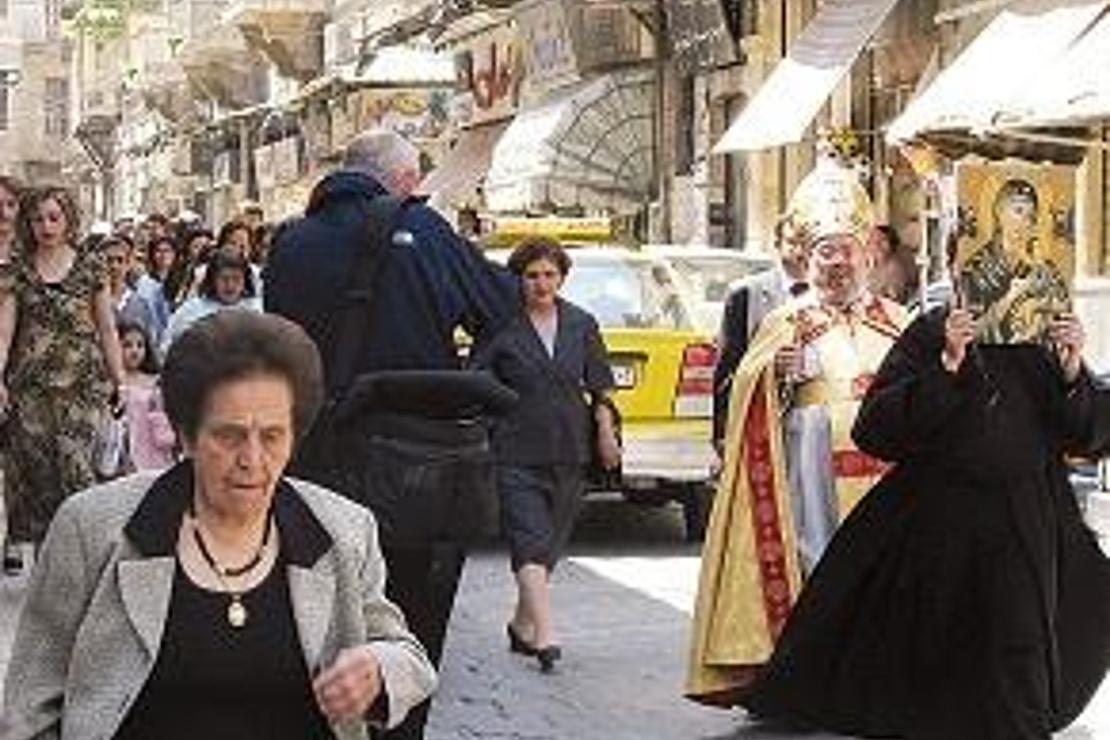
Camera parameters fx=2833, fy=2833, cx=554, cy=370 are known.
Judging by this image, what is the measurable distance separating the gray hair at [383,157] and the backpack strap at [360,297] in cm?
16

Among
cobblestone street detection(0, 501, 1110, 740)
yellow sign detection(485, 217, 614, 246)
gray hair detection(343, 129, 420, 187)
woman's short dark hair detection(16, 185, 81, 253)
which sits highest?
gray hair detection(343, 129, 420, 187)

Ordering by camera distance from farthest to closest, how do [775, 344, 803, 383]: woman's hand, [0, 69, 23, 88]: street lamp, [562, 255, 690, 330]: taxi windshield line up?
1. [0, 69, 23, 88]: street lamp
2. [562, 255, 690, 330]: taxi windshield
3. [775, 344, 803, 383]: woman's hand

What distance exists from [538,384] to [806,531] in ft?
6.42

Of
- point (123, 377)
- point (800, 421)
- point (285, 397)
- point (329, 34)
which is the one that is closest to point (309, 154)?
point (329, 34)

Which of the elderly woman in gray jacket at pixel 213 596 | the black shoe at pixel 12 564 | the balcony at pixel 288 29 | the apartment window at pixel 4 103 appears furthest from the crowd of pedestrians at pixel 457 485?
the apartment window at pixel 4 103

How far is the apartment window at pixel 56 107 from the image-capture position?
10519 cm

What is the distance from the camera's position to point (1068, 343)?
7.29 meters

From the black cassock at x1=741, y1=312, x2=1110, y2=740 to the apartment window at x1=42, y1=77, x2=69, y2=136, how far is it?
99049 millimetres

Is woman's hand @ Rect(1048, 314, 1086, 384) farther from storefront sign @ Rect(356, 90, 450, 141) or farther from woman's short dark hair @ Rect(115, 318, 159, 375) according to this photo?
storefront sign @ Rect(356, 90, 450, 141)

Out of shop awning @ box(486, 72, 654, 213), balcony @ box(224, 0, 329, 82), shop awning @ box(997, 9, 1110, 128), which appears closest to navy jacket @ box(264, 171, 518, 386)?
shop awning @ box(997, 9, 1110, 128)

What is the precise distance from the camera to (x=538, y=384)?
34.3 ft

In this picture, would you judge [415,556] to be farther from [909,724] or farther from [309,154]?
[309,154]

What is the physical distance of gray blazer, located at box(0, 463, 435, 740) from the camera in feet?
12.3

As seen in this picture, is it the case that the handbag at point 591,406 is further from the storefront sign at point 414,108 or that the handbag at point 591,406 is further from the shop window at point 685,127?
the storefront sign at point 414,108
